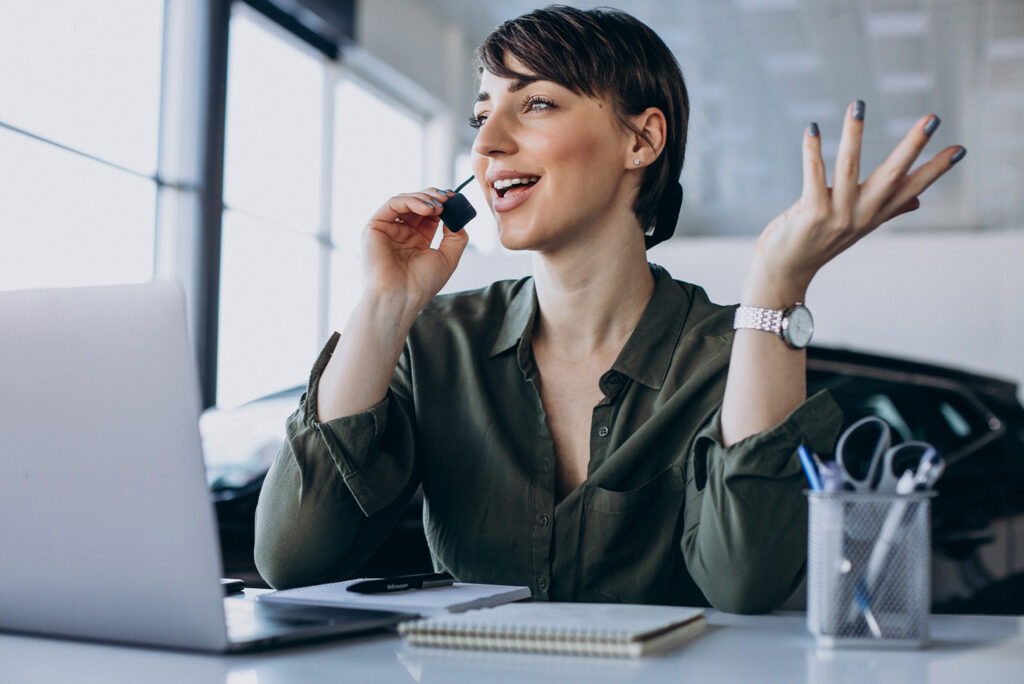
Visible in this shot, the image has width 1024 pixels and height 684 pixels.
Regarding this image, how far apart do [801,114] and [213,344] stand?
216 inches

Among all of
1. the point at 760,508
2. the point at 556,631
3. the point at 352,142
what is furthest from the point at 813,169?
the point at 352,142

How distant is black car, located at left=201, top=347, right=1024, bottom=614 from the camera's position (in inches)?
105

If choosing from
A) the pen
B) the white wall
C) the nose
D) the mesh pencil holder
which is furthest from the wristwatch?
the white wall

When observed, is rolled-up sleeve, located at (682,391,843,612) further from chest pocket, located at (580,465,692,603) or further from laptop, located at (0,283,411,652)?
laptop, located at (0,283,411,652)

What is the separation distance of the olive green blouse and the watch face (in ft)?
0.42

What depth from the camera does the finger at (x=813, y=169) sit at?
0.86m

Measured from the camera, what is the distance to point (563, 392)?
1.37m

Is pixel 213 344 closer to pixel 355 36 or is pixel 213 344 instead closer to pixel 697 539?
pixel 355 36

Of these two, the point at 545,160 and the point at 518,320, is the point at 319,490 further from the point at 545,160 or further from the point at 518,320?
the point at 545,160

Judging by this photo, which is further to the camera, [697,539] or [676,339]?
[676,339]

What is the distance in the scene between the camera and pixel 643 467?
1.25 m

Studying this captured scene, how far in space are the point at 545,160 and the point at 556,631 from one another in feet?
2.58

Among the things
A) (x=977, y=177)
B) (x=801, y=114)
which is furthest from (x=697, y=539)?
(x=977, y=177)

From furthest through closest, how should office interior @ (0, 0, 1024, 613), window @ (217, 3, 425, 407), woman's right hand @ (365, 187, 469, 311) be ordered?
window @ (217, 3, 425, 407)
office interior @ (0, 0, 1024, 613)
woman's right hand @ (365, 187, 469, 311)
